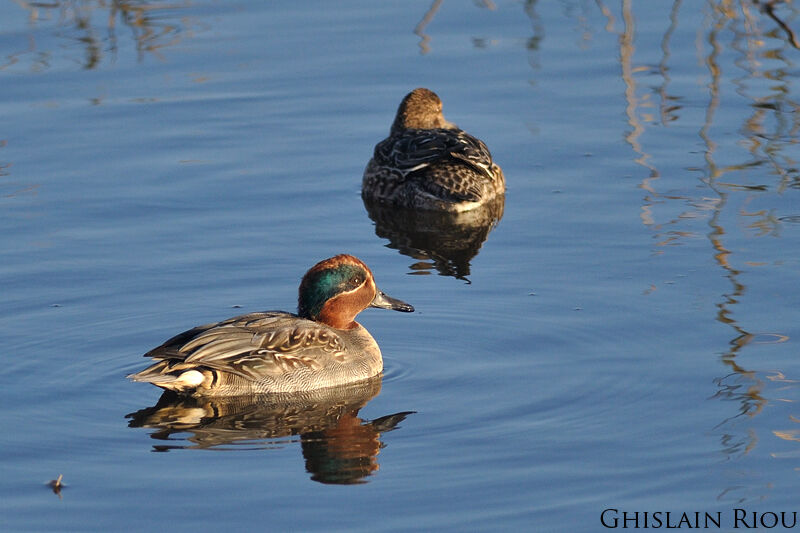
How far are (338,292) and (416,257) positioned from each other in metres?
1.97

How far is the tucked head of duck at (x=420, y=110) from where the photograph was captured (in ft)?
44.4

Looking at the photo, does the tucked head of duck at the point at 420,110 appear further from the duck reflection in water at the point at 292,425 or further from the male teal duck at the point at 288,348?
the duck reflection in water at the point at 292,425

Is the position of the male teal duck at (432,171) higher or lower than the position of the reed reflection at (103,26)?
lower

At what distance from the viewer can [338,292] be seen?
9.45 m

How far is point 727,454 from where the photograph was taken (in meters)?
7.68

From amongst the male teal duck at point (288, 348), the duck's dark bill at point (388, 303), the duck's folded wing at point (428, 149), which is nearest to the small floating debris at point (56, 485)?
the male teal duck at point (288, 348)

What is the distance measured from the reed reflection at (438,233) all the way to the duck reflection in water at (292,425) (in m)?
2.06

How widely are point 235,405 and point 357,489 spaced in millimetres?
1612

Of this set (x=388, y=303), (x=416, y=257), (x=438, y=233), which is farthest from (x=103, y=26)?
(x=388, y=303)

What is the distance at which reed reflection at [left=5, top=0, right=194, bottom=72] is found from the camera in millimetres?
15344

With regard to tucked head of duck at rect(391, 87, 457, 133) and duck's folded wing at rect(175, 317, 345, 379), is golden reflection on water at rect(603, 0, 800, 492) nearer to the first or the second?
tucked head of duck at rect(391, 87, 457, 133)

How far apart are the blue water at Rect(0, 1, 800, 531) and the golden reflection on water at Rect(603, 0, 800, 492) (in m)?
0.03

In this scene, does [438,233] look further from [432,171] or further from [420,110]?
[420,110]

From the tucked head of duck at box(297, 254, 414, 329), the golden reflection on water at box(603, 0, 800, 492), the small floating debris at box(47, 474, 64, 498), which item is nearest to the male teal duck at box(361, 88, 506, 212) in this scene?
the golden reflection on water at box(603, 0, 800, 492)
